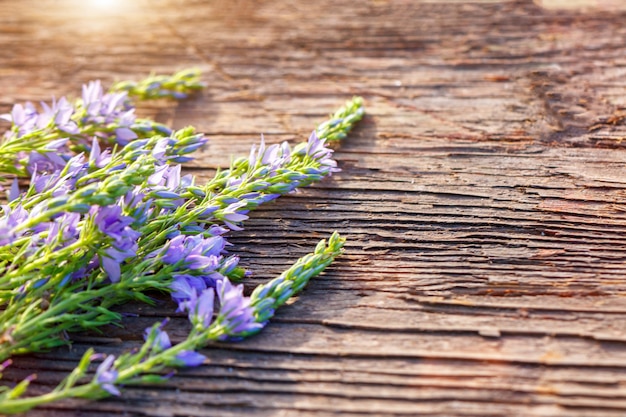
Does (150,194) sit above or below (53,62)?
below

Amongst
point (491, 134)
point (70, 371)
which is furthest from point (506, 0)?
point (70, 371)

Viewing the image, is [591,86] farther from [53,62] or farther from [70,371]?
[53,62]

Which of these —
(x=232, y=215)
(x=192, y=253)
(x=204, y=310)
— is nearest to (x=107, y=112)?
(x=232, y=215)

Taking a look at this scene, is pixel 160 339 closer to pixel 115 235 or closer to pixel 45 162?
pixel 115 235

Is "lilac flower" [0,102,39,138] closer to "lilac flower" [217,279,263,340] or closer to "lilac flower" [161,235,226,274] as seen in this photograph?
"lilac flower" [161,235,226,274]

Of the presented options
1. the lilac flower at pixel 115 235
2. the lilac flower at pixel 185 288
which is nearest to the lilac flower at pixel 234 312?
the lilac flower at pixel 185 288

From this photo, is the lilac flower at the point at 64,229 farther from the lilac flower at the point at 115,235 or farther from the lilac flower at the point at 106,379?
the lilac flower at the point at 106,379

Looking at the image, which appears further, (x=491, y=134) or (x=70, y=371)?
(x=491, y=134)
